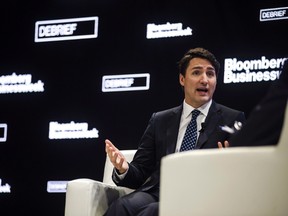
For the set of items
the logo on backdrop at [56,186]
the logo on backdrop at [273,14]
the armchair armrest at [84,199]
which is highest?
the logo on backdrop at [273,14]

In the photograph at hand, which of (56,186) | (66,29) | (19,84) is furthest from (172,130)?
(19,84)

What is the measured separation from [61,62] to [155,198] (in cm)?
227

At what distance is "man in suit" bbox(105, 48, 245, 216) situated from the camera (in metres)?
3.81

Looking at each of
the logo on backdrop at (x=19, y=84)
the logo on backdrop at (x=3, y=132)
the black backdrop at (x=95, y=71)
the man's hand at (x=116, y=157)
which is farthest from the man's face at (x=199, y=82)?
the logo on backdrop at (x=3, y=132)

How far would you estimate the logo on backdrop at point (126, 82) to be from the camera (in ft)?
17.4

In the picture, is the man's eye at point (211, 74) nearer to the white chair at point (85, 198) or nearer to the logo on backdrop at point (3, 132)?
the white chair at point (85, 198)

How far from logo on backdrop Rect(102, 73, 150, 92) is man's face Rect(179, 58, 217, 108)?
1.20 m

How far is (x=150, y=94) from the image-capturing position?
17.3 ft

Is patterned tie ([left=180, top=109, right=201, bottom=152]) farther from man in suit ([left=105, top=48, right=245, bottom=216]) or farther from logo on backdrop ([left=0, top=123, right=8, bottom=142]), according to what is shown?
logo on backdrop ([left=0, top=123, right=8, bottom=142])

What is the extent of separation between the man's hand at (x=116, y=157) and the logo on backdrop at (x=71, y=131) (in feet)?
5.30

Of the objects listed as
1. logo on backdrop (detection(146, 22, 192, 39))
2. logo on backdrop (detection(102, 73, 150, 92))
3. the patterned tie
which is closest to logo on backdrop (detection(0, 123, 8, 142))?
logo on backdrop (detection(102, 73, 150, 92))

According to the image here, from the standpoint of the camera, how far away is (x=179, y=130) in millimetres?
4016

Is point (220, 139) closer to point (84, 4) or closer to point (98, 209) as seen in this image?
point (98, 209)

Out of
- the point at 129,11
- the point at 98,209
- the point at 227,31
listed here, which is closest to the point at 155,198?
the point at 98,209
